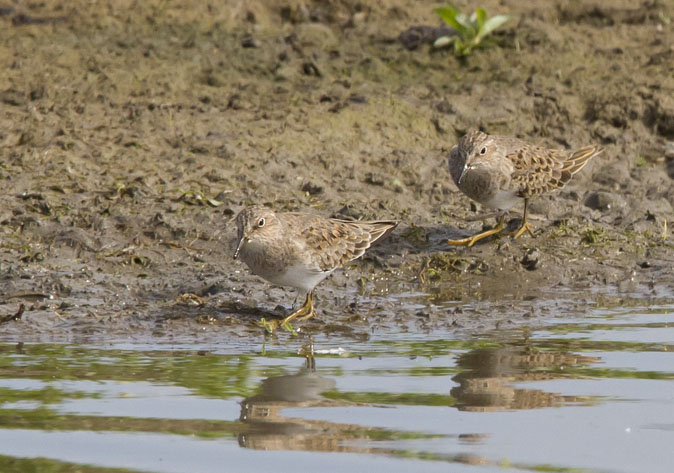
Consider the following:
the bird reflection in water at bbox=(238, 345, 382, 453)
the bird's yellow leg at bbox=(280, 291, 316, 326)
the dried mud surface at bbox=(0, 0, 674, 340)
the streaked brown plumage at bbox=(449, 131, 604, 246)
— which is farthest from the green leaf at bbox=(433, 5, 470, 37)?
the bird reflection in water at bbox=(238, 345, 382, 453)

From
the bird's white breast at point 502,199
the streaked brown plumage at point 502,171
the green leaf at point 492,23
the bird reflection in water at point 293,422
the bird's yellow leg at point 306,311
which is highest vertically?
the green leaf at point 492,23

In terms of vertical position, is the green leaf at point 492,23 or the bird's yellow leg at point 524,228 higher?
the green leaf at point 492,23

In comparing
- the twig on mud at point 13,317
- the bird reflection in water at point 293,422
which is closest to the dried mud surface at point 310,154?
the twig on mud at point 13,317

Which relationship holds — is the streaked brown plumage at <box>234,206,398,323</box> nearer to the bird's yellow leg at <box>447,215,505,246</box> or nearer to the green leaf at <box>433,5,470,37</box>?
the bird's yellow leg at <box>447,215,505,246</box>

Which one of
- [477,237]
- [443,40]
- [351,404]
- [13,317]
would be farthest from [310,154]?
[351,404]

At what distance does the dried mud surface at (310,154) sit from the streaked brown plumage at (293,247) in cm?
39

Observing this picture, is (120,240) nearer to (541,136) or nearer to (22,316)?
(22,316)

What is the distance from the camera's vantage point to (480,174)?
1110cm

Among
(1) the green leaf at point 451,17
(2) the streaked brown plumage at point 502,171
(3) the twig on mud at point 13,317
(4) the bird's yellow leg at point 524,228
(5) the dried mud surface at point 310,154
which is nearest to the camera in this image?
(3) the twig on mud at point 13,317

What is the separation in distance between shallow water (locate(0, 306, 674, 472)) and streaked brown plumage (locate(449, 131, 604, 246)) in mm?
2263

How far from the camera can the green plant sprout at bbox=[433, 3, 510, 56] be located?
567 inches

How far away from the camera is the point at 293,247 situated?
9.38 meters

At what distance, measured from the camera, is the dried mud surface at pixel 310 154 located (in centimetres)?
1010

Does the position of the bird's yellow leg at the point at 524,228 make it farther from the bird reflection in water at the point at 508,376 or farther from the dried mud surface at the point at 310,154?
the bird reflection in water at the point at 508,376
